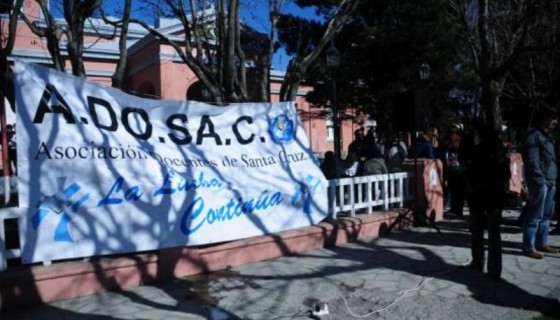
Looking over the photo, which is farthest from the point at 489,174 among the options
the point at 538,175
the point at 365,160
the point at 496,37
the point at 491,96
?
the point at 496,37

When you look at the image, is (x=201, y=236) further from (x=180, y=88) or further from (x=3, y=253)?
(x=180, y=88)

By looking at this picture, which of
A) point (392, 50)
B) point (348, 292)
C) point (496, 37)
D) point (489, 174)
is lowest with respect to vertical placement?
point (348, 292)

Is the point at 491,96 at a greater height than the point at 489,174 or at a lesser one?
greater

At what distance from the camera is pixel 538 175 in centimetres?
639

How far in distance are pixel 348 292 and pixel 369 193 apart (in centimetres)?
A: 311

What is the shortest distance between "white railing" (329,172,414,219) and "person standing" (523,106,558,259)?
245 cm

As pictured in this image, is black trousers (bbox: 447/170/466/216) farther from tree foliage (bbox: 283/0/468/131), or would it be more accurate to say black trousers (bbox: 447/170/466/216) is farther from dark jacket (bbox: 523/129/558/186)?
tree foliage (bbox: 283/0/468/131)

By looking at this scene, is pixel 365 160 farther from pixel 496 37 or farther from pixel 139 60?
pixel 139 60

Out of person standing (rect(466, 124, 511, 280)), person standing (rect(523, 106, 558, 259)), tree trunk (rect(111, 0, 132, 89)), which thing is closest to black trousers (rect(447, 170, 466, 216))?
person standing (rect(523, 106, 558, 259))

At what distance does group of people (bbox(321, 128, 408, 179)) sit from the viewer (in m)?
9.14

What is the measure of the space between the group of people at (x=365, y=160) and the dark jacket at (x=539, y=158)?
2.98 metres

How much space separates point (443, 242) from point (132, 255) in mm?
4445

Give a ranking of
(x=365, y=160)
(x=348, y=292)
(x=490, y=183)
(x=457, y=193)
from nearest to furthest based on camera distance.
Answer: (x=348, y=292), (x=490, y=183), (x=365, y=160), (x=457, y=193)

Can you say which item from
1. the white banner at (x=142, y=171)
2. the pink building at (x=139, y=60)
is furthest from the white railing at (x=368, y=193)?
the pink building at (x=139, y=60)
